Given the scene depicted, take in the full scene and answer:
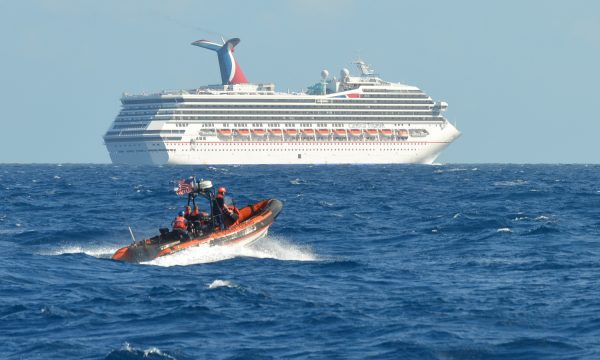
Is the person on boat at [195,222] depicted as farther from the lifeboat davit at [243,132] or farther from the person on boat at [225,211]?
the lifeboat davit at [243,132]

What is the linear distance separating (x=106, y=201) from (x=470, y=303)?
113ft

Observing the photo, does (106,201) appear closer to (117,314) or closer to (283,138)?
(117,314)

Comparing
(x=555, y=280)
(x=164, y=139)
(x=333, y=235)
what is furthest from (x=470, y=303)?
(x=164, y=139)

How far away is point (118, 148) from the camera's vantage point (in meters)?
142

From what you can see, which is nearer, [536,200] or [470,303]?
[470,303]

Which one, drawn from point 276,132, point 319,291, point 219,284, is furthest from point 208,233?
point 276,132

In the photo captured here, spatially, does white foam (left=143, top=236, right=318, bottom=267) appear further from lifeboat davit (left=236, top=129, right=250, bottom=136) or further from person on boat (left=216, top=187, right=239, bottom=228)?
lifeboat davit (left=236, top=129, right=250, bottom=136)

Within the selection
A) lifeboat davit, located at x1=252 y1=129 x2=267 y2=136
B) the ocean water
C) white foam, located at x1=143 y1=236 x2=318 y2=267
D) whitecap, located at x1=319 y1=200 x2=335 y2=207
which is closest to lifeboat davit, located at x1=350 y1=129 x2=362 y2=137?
lifeboat davit, located at x1=252 y1=129 x2=267 y2=136

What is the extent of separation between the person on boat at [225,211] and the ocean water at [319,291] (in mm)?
865

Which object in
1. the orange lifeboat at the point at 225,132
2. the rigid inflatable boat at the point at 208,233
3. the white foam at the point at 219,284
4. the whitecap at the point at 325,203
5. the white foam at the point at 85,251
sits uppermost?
the orange lifeboat at the point at 225,132

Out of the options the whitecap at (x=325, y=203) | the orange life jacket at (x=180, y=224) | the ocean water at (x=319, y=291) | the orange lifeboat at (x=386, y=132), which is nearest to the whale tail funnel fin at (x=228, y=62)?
the orange lifeboat at (x=386, y=132)

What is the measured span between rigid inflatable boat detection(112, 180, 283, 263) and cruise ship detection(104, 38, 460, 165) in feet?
348

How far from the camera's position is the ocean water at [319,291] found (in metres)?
16.2

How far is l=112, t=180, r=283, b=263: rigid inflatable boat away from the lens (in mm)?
26391
